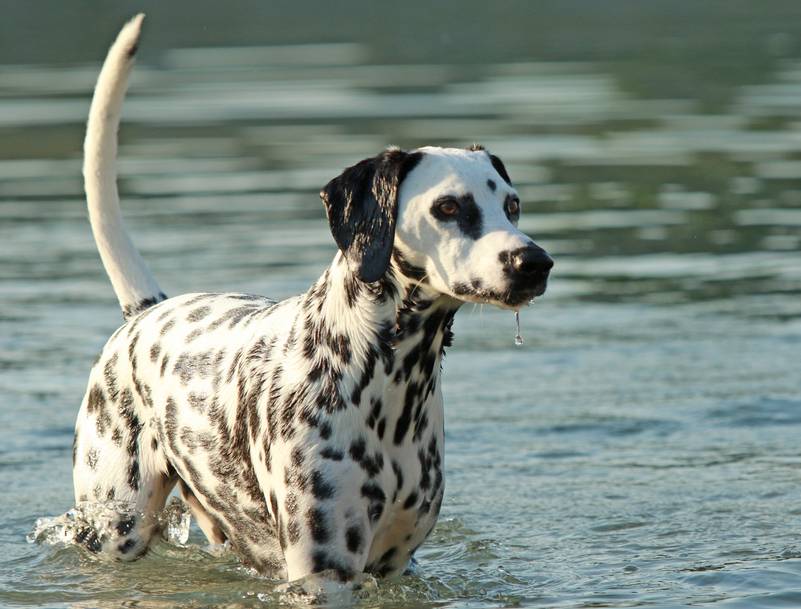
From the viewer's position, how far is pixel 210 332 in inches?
282

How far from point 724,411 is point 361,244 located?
469 centimetres

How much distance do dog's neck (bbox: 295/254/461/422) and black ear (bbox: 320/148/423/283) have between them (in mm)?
101

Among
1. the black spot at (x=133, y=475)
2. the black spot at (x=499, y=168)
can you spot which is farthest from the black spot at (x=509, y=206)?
the black spot at (x=133, y=475)

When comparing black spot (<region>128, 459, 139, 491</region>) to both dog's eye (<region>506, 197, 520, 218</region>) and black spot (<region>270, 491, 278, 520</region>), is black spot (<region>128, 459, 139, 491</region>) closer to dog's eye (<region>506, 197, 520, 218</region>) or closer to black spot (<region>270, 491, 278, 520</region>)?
black spot (<region>270, 491, 278, 520</region>)

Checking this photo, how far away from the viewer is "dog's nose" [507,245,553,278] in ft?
19.2

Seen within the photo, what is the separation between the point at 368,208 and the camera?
6188 millimetres

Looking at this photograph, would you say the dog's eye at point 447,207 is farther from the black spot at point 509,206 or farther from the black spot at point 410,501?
the black spot at point 410,501

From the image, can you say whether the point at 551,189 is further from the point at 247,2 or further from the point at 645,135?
the point at 247,2

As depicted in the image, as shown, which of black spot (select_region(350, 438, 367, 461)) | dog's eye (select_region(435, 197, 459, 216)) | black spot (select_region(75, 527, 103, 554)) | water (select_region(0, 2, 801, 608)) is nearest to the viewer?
dog's eye (select_region(435, 197, 459, 216))

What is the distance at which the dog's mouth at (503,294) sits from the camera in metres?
5.92

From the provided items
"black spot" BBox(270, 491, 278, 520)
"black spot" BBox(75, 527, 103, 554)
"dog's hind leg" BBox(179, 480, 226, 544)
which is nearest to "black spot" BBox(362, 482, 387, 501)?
"black spot" BBox(270, 491, 278, 520)

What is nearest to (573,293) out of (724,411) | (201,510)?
(724,411)

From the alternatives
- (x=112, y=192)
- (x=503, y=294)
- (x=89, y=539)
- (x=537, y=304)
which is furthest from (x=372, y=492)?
(x=537, y=304)

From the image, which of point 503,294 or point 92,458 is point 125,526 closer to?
point 92,458
